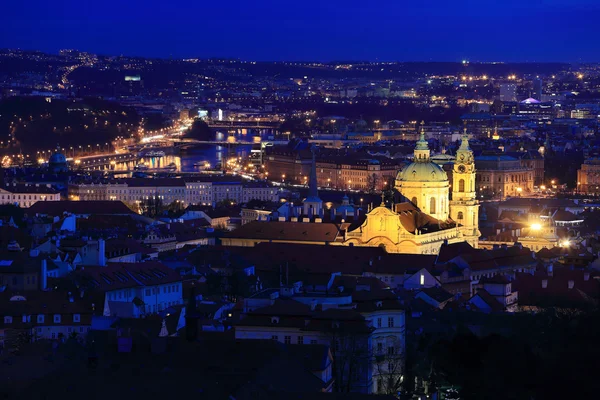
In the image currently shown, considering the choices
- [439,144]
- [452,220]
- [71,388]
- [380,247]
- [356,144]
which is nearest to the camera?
[71,388]

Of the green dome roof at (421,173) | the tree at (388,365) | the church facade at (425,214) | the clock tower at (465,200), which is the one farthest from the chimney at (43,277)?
the green dome roof at (421,173)

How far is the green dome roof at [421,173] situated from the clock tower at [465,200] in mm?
890

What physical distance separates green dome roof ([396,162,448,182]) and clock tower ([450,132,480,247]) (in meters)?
0.89

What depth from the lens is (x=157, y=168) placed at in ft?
286

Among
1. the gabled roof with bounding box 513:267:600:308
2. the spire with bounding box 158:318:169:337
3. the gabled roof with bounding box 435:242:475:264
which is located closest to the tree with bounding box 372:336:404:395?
the spire with bounding box 158:318:169:337

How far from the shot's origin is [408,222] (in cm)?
→ 3941

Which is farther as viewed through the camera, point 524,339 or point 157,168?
point 157,168

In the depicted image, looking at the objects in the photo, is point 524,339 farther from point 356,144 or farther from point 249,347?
point 356,144

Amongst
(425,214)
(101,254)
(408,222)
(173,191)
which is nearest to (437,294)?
(101,254)

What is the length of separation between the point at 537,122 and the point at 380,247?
10005 centimetres

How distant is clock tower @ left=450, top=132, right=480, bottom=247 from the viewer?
42.9 meters

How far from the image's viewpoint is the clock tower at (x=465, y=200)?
42.9m

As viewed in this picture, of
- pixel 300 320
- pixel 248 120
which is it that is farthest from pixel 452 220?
pixel 248 120

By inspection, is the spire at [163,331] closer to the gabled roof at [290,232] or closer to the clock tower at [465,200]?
the gabled roof at [290,232]
